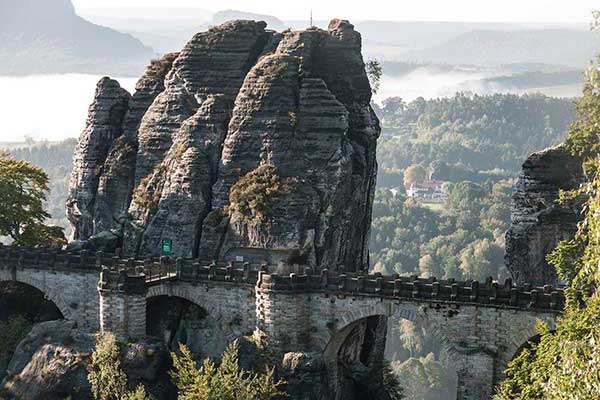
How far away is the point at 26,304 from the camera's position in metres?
63.2

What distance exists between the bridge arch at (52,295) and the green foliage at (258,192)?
10841 mm

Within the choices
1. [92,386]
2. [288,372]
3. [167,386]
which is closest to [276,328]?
[288,372]

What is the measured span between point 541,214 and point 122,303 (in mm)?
23668

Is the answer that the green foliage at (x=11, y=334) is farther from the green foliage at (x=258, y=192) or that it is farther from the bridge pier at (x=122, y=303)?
the green foliage at (x=258, y=192)

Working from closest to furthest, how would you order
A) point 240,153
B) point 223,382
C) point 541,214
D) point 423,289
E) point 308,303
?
point 223,382, point 423,289, point 308,303, point 541,214, point 240,153

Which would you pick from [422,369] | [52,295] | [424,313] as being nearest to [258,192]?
[52,295]

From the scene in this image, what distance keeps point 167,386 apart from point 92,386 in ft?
12.3

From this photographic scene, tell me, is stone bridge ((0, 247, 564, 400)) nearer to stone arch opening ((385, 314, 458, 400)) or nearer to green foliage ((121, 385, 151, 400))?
green foliage ((121, 385, 151, 400))

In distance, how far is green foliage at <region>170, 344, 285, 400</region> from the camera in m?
48.0

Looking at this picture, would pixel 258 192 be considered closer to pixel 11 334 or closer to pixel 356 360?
pixel 356 360

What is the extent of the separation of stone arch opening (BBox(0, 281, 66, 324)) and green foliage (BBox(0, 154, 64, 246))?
3.09 m

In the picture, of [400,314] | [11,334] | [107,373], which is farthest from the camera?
[11,334]

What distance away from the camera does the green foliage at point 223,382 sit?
48000mm

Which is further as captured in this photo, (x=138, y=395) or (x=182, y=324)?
(x=182, y=324)
